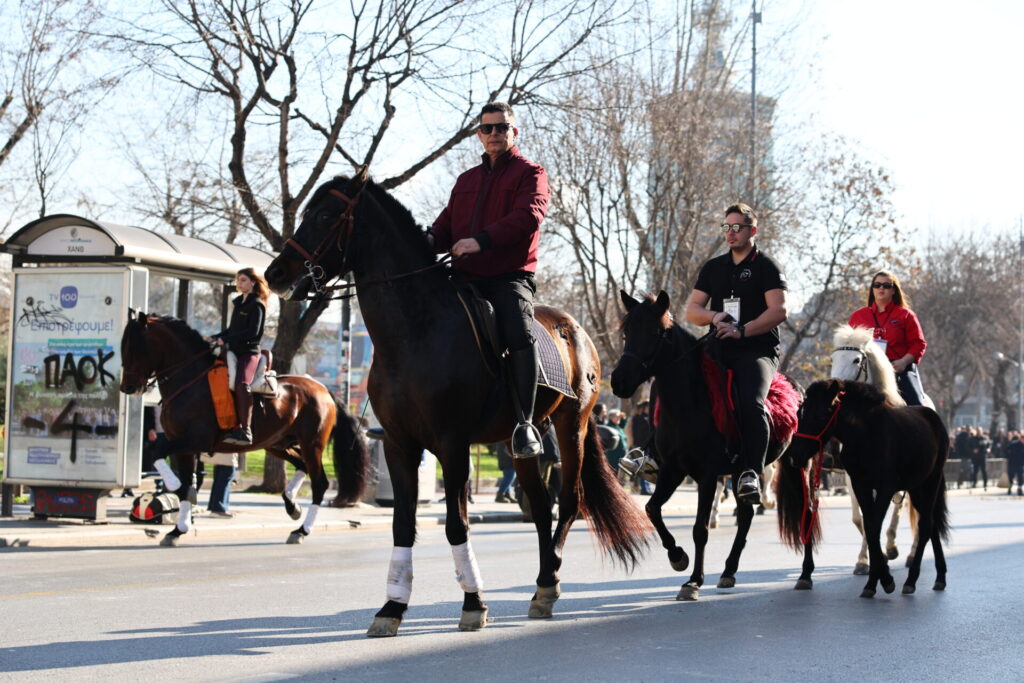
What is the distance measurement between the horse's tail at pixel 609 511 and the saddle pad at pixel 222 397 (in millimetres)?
6191

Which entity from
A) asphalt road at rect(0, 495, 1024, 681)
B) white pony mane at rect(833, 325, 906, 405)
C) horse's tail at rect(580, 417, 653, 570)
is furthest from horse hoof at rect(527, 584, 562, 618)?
white pony mane at rect(833, 325, 906, 405)

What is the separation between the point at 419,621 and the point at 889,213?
31364mm

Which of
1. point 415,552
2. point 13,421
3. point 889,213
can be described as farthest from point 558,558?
point 889,213

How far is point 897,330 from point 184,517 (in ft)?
25.9

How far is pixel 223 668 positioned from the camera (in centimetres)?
596

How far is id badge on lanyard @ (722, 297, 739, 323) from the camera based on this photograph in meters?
9.79

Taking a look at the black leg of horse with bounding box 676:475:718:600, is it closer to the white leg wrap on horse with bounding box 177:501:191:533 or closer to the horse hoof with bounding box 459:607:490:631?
the horse hoof with bounding box 459:607:490:631

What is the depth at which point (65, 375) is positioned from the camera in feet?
50.3

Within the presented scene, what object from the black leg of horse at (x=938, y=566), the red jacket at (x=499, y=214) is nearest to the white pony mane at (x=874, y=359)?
the black leg of horse at (x=938, y=566)

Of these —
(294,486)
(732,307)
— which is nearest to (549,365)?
(732,307)

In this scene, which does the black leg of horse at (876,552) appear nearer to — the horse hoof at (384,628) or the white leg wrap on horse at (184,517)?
the horse hoof at (384,628)

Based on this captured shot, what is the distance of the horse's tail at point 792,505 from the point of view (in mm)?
10484

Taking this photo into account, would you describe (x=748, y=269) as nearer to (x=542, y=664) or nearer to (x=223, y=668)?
(x=542, y=664)

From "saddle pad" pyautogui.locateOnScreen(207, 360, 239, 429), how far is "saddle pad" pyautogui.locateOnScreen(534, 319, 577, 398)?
669 cm
